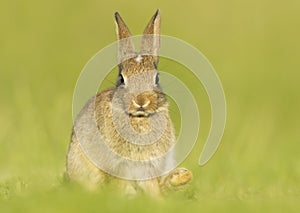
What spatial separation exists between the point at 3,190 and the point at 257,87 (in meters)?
11.8

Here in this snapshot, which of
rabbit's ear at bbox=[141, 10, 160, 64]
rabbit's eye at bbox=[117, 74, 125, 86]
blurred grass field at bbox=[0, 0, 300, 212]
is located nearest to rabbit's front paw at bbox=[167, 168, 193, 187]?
blurred grass field at bbox=[0, 0, 300, 212]

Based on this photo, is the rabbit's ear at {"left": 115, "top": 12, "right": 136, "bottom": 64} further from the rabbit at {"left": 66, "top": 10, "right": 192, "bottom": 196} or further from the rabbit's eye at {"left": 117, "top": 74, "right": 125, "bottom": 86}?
the rabbit's eye at {"left": 117, "top": 74, "right": 125, "bottom": 86}

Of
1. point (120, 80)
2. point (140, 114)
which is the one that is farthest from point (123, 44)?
point (140, 114)

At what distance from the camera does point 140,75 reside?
11.2m

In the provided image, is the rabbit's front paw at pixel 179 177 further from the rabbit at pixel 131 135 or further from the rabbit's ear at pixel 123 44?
the rabbit's ear at pixel 123 44

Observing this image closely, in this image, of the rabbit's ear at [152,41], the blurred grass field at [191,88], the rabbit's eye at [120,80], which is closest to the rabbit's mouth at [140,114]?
the rabbit's eye at [120,80]

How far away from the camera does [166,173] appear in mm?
11086

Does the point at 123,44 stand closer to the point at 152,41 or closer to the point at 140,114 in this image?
the point at 152,41

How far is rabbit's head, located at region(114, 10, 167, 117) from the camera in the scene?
1095 centimetres

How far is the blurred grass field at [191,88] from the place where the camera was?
33.1 feet

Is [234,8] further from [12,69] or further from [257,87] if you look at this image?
[12,69]

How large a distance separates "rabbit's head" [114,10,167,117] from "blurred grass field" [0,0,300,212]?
94 cm

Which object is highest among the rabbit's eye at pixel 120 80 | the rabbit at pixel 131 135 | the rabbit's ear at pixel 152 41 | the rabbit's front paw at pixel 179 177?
the rabbit's ear at pixel 152 41

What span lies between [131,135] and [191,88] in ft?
34.4
